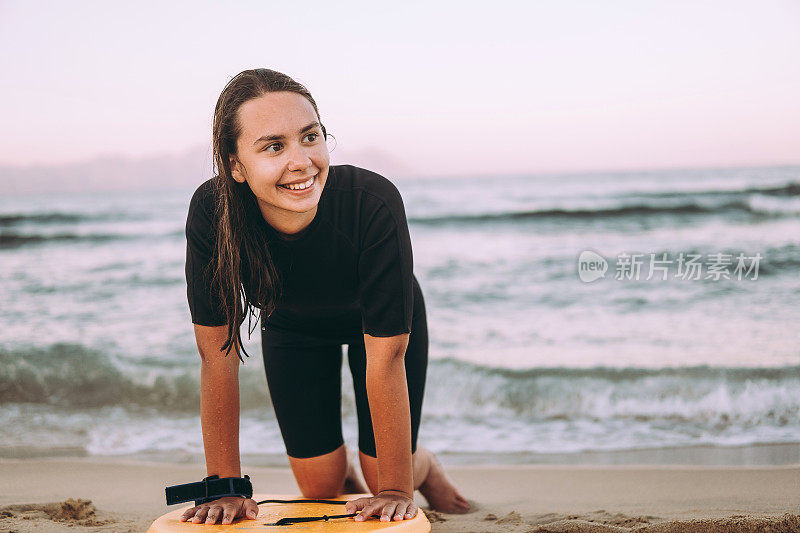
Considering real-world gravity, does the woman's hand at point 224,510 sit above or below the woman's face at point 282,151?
below

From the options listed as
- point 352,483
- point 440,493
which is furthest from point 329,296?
point 440,493

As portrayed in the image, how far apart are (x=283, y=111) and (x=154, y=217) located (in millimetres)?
13151

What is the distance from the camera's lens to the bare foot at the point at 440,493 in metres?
3.05

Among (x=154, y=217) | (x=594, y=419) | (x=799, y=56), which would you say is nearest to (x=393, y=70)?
(x=154, y=217)

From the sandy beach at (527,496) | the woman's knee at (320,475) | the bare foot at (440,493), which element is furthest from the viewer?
the bare foot at (440,493)

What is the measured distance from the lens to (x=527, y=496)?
11.1 feet

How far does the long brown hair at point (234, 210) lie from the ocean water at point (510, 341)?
2.22 metres

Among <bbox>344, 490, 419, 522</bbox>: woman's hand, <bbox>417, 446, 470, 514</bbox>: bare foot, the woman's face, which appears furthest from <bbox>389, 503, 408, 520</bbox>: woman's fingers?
<bbox>417, 446, 470, 514</bbox>: bare foot

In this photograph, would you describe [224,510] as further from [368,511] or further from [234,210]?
Result: [234,210]

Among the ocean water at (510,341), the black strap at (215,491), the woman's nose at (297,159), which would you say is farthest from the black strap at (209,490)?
the ocean water at (510,341)

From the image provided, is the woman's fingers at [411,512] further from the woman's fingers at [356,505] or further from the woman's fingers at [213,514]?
the woman's fingers at [213,514]

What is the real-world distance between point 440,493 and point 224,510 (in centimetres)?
126

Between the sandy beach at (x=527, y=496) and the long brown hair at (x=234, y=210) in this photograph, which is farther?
the sandy beach at (x=527, y=496)

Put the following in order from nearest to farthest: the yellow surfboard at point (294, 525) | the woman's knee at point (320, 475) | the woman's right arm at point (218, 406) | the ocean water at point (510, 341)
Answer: the yellow surfboard at point (294, 525)
the woman's right arm at point (218, 406)
the woman's knee at point (320, 475)
the ocean water at point (510, 341)
